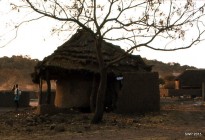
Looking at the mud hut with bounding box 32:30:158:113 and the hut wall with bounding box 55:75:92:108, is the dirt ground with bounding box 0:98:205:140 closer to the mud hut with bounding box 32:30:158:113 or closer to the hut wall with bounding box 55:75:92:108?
the hut wall with bounding box 55:75:92:108

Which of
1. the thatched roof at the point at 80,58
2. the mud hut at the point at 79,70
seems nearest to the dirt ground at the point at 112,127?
the mud hut at the point at 79,70

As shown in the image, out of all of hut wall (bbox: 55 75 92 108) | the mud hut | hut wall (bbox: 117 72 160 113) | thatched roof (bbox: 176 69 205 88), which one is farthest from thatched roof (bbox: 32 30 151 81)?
thatched roof (bbox: 176 69 205 88)

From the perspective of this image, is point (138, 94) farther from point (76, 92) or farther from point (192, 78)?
point (192, 78)

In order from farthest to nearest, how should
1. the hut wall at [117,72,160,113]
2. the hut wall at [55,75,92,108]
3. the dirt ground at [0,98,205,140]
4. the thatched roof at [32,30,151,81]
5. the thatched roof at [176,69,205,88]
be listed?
the thatched roof at [176,69,205,88] < the hut wall at [55,75,92,108] < the thatched roof at [32,30,151,81] < the hut wall at [117,72,160,113] < the dirt ground at [0,98,205,140]

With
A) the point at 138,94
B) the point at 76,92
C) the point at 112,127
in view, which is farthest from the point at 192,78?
the point at 112,127

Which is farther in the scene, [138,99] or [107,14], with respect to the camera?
[138,99]

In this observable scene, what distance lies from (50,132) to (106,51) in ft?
30.4

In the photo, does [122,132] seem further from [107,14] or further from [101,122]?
[107,14]

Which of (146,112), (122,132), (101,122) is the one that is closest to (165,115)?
(146,112)

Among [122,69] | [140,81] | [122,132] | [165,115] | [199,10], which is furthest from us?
[122,69]

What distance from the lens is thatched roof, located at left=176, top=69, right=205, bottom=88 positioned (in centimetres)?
5116

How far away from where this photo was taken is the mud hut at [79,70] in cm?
2223

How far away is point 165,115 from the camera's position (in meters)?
20.0

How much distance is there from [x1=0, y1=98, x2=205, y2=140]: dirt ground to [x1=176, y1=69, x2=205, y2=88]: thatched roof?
30797mm
